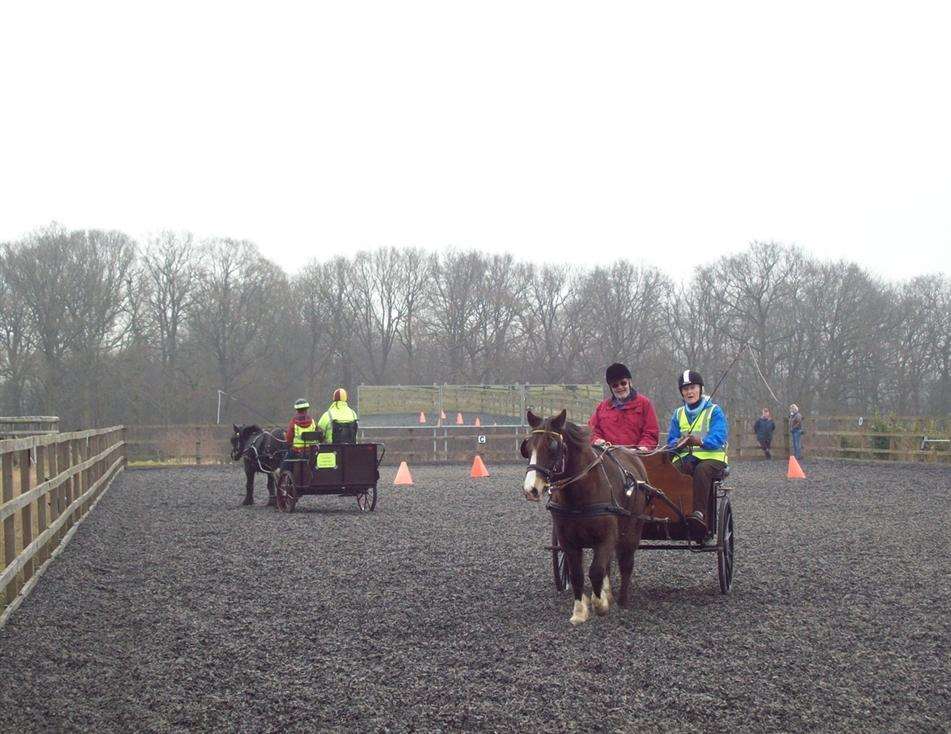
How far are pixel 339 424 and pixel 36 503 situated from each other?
25.4 feet

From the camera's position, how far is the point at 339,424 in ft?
55.5

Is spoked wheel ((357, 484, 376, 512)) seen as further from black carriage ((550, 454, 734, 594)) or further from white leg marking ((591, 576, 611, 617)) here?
white leg marking ((591, 576, 611, 617))

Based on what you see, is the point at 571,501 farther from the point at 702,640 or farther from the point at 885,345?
the point at 885,345

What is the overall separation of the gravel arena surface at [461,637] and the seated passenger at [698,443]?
74 cm

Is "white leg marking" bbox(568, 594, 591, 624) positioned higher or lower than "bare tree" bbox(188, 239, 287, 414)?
lower

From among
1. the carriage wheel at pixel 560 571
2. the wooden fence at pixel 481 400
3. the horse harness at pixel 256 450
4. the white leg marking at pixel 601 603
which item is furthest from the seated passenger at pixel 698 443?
the wooden fence at pixel 481 400

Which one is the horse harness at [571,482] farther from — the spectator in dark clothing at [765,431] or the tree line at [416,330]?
the tree line at [416,330]

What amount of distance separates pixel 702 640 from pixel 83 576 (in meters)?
5.59

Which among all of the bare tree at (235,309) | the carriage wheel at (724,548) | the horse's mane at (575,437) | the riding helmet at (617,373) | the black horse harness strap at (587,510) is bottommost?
the carriage wheel at (724,548)

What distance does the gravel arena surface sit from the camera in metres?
5.33

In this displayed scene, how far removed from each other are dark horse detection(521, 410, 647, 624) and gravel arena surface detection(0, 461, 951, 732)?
0.30 meters

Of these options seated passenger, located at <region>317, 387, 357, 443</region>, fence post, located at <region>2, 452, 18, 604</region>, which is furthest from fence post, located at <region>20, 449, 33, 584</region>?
seated passenger, located at <region>317, 387, 357, 443</region>

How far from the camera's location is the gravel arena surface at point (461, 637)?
17.5 ft

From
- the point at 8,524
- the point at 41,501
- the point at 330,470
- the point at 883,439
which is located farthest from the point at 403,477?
the point at 8,524
